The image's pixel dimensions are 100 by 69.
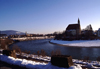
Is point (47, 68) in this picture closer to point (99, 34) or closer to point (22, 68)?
point (22, 68)

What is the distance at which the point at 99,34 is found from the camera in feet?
132

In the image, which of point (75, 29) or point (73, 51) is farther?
point (75, 29)

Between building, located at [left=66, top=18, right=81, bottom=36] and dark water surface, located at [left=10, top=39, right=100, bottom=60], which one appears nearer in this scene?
dark water surface, located at [left=10, top=39, right=100, bottom=60]

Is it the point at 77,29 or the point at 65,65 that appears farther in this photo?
the point at 77,29

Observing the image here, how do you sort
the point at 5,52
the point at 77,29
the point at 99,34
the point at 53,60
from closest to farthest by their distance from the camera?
the point at 53,60 < the point at 5,52 < the point at 99,34 < the point at 77,29

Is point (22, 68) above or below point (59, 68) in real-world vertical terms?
below

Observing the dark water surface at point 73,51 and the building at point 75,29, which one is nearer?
the dark water surface at point 73,51

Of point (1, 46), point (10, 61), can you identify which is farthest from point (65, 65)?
point (1, 46)

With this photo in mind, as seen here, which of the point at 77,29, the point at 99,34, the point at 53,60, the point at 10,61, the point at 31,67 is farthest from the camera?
the point at 77,29

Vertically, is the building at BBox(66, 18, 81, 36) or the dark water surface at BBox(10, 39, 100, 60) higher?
the building at BBox(66, 18, 81, 36)

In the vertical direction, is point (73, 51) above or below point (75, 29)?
below

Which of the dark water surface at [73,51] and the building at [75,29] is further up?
the building at [75,29]

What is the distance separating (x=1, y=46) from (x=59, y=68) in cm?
1900

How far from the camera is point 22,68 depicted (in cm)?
522
